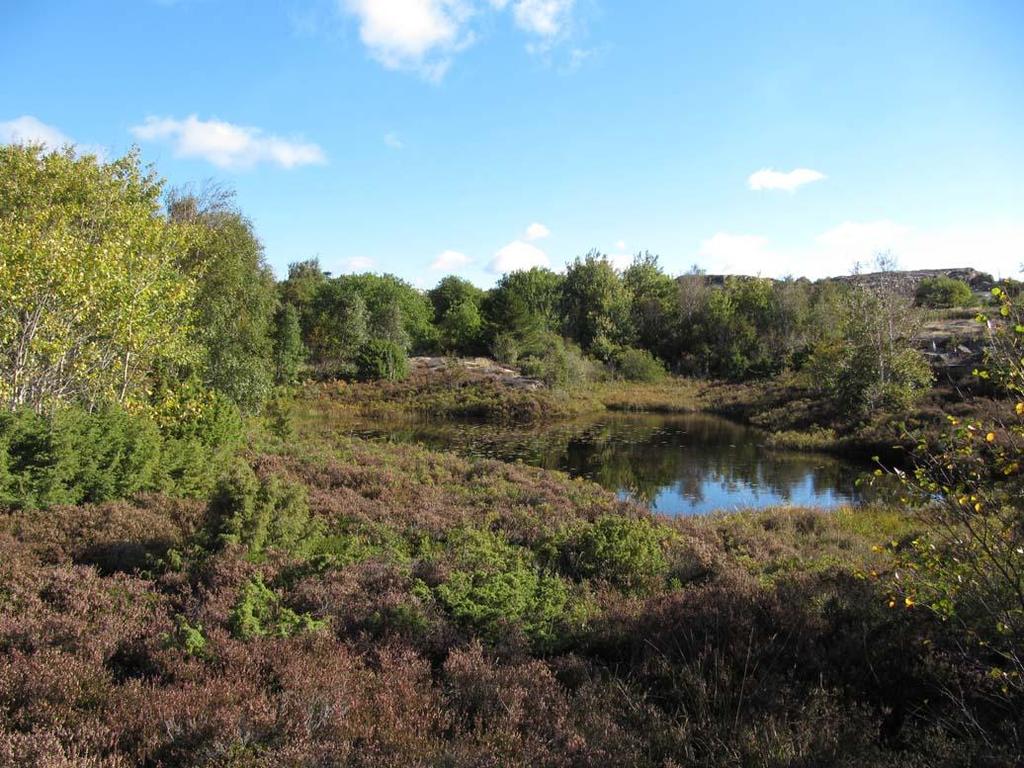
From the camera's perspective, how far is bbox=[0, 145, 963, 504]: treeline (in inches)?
452

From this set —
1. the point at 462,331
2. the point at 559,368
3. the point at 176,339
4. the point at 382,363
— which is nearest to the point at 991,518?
the point at 176,339

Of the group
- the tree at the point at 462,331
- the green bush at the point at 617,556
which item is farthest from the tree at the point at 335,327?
the green bush at the point at 617,556

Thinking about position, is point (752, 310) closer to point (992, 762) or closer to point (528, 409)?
point (528, 409)

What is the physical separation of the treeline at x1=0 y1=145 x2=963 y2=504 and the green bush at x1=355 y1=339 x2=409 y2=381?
5.4 inches

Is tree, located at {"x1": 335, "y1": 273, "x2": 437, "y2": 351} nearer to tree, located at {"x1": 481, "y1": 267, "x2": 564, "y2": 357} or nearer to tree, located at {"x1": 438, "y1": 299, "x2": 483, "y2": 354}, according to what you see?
tree, located at {"x1": 438, "y1": 299, "x2": 483, "y2": 354}

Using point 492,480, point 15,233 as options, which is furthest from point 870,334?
point 15,233

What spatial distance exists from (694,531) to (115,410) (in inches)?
431

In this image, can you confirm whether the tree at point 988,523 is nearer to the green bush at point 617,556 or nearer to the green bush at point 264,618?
the green bush at point 617,556

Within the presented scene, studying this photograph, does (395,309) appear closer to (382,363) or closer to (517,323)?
(382,363)

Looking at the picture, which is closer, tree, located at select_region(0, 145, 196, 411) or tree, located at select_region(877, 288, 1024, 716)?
tree, located at select_region(877, 288, 1024, 716)

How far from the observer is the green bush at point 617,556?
29.4ft

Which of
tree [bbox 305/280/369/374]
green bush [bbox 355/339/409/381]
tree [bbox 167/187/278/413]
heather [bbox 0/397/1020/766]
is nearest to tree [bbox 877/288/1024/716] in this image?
heather [bbox 0/397/1020/766]

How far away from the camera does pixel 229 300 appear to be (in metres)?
24.7

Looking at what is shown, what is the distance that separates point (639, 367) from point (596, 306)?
41.9 feet
